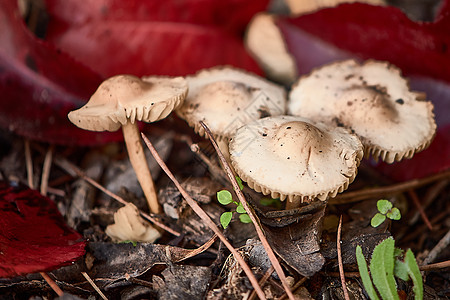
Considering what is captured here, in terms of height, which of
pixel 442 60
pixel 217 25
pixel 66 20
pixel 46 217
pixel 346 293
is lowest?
pixel 346 293

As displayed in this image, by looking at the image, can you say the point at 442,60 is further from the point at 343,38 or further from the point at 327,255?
the point at 327,255

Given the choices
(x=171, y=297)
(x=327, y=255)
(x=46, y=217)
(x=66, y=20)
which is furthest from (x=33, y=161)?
(x=327, y=255)

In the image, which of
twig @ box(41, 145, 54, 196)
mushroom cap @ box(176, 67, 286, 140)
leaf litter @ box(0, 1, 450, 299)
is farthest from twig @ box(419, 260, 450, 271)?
twig @ box(41, 145, 54, 196)

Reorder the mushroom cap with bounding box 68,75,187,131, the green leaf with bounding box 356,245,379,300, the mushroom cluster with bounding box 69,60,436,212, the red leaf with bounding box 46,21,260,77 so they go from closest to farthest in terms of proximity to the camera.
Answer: the green leaf with bounding box 356,245,379,300, the mushroom cluster with bounding box 69,60,436,212, the mushroom cap with bounding box 68,75,187,131, the red leaf with bounding box 46,21,260,77

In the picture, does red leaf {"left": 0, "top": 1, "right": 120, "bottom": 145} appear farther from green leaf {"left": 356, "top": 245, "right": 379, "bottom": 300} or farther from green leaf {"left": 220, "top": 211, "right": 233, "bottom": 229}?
green leaf {"left": 356, "top": 245, "right": 379, "bottom": 300}

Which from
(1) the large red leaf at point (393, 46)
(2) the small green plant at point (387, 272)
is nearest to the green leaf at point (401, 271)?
(2) the small green plant at point (387, 272)
